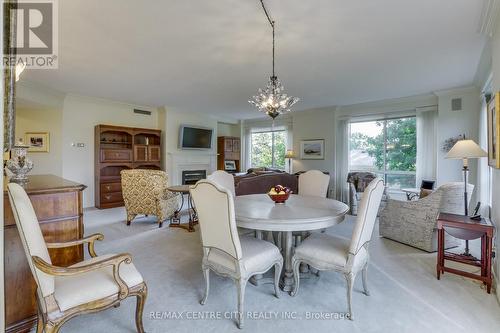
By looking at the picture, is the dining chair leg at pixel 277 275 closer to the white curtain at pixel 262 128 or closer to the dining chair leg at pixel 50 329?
the dining chair leg at pixel 50 329

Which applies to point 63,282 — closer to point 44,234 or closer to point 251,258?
point 44,234

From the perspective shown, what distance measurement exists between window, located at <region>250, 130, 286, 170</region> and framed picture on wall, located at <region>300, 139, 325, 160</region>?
961mm

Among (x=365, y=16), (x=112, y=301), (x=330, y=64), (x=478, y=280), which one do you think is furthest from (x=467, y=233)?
(x=112, y=301)

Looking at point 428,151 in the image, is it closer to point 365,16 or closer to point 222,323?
point 365,16

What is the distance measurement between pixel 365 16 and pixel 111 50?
3.07m

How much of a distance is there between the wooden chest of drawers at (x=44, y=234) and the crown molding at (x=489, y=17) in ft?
12.7

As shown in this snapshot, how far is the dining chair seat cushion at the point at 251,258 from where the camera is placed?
1937mm

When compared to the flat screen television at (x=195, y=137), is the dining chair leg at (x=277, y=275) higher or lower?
lower

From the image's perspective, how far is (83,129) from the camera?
5957 mm

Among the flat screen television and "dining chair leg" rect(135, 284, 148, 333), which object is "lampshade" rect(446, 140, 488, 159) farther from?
the flat screen television

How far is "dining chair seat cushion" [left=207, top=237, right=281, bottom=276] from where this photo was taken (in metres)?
1.94

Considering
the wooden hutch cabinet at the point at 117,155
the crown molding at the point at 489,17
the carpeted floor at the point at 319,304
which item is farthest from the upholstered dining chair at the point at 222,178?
the wooden hutch cabinet at the point at 117,155

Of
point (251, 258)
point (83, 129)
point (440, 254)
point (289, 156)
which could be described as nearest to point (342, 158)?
point (289, 156)

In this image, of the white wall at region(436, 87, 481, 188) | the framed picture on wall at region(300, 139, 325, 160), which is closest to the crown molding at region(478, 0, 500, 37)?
the white wall at region(436, 87, 481, 188)
